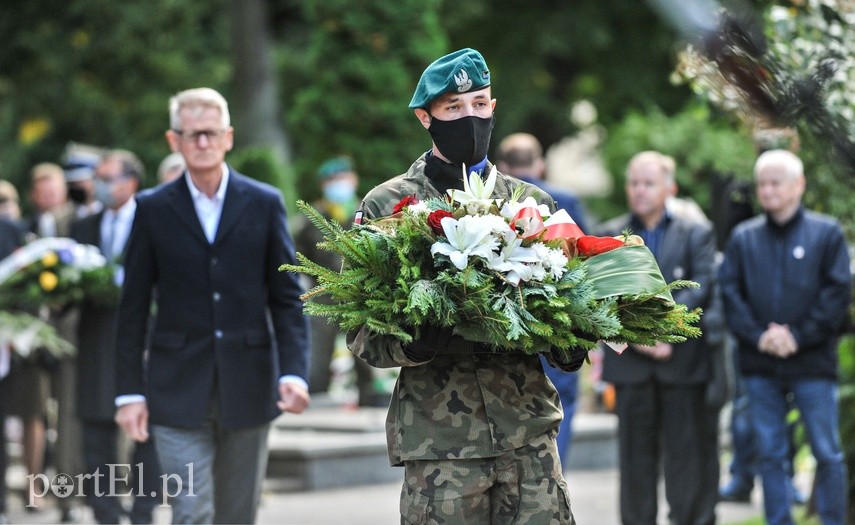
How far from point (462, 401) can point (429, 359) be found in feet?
0.82

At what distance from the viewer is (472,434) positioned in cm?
495

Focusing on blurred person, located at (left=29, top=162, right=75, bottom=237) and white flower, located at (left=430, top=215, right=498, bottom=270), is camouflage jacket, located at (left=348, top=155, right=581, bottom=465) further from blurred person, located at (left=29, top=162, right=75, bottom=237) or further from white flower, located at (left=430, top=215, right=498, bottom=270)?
blurred person, located at (left=29, top=162, right=75, bottom=237)

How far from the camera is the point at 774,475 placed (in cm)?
880

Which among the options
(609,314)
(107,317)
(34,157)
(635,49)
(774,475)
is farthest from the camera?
(635,49)

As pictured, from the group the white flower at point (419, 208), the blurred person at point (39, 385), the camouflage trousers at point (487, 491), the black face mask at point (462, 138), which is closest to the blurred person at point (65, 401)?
the blurred person at point (39, 385)

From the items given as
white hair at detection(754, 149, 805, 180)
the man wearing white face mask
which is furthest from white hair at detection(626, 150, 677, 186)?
the man wearing white face mask

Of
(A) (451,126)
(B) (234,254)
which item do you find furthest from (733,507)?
(A) (451,126)

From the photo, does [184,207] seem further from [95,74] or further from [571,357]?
[95,74]

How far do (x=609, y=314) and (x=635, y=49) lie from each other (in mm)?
24823

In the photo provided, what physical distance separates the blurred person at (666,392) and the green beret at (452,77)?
404cm

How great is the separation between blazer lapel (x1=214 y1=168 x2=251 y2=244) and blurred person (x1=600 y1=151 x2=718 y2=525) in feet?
9.64

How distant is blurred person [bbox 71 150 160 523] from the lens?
968 centimetres

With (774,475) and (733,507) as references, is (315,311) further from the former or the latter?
(733,507)

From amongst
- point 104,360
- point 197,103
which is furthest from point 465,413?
point 104,360
